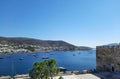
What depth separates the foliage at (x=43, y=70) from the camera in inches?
882

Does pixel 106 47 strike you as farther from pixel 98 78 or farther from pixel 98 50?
pixel 98 78

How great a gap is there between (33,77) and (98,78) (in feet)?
50.2

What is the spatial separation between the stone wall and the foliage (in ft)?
63.0

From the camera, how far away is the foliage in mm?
22406

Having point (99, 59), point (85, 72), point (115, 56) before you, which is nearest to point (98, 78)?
point (85, 72)

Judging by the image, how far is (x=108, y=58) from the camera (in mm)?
41562

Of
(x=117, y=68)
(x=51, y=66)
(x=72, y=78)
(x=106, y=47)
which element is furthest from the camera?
(x=106, y=47)

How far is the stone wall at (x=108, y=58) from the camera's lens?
39094 mm

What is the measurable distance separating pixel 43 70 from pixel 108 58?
74.3 feet

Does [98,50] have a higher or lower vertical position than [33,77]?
higher

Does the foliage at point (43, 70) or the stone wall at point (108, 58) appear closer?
the foliage at point (43, 70)

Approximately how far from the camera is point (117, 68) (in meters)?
38.8

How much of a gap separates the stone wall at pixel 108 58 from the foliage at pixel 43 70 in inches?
756

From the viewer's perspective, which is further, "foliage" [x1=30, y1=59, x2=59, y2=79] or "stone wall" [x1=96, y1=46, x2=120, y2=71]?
"stone wall" [x1=96, y1=46, x2=120, y2=71]
